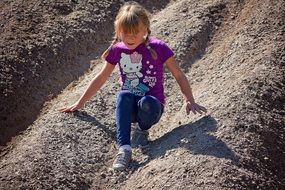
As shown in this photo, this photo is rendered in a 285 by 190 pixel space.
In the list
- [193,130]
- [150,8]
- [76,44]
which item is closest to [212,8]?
[150,8]

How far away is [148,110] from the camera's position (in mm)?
5895

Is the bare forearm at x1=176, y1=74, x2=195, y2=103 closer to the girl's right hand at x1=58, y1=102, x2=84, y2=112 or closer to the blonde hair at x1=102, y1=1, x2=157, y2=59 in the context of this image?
the blonde hair at x1=102, y1=1, x2=157, y2=59

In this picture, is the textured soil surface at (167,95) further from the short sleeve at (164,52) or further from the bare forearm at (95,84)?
the short sleeve at (164,52)

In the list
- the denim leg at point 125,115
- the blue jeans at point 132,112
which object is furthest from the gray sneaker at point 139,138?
the denim leg at point 125,115

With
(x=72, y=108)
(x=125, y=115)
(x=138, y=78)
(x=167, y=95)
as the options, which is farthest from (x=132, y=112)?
(x=167, y=95)

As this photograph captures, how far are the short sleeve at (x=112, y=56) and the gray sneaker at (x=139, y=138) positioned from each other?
81 centimetres

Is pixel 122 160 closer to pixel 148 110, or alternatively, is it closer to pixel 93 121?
pixel 148 110

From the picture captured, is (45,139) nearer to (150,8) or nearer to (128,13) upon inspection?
(128,13)

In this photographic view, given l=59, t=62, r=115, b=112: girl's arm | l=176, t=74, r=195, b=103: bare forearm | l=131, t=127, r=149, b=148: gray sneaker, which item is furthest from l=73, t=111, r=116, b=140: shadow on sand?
l=176, t=74, r=195, b=103: bare forearm

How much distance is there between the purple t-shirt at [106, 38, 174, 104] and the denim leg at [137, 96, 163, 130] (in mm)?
190

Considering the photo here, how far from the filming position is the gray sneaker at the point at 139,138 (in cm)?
628

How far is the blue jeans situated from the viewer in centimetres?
589

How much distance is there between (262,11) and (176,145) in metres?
3.45

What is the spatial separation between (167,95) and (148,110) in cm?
153
